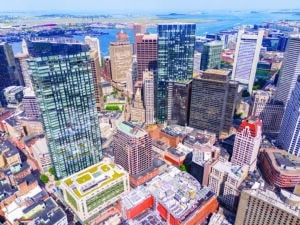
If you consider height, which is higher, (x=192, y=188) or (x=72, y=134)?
(x=72, y=134)

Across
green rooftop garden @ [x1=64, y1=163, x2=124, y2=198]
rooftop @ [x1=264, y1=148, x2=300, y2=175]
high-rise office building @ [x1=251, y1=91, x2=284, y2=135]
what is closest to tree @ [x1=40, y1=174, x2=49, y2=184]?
green rooftop garden @ [x1=64, y1=163, x2=124, y2=198]

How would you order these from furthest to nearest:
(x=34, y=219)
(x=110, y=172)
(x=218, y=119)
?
(x=218, y=119)
(x=110, y=172)
(x=34, y=219)

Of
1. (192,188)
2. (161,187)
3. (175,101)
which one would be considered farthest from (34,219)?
(175,101)

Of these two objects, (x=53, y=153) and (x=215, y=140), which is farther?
(x=215, y=140)

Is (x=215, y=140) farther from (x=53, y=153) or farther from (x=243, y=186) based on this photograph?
(x=53, y=153)

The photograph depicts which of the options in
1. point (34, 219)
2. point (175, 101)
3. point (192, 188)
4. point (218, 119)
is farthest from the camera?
point (175, 101)

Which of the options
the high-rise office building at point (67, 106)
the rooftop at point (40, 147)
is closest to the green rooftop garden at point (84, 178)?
the high-rise office building at point (67, 106)

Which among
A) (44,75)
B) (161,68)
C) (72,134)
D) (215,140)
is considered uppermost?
(44,75)

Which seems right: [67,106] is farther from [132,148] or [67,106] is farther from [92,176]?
[132,148]
